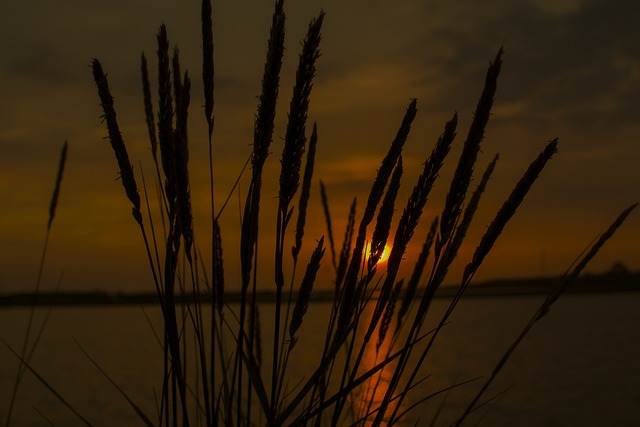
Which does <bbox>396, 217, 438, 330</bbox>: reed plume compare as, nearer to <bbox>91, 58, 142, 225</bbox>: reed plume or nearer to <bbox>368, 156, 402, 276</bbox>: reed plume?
<bbox>368, 156, 402, 276</bbox>: reed plume

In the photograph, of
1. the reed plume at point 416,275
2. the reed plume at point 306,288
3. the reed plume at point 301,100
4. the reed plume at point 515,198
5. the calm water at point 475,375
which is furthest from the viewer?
the calm water at point 475,375

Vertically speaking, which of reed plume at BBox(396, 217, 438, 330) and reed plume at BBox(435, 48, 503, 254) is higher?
reed plume at BBox(435, 48, 503, 254)

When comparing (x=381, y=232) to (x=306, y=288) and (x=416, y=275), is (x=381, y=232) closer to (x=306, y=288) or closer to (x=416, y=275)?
(x=306, y=288)

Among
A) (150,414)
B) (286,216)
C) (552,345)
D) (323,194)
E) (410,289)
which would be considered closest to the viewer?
(286,216)

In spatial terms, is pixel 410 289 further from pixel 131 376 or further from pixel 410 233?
pixel 131 376

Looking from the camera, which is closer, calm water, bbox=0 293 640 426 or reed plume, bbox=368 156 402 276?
reed plume, bbox=368 156 402 276

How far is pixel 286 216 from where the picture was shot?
1762 millimetres

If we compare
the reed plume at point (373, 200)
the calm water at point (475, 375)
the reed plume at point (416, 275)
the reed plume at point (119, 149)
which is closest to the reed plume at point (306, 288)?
the reed plume at point (373, 200)

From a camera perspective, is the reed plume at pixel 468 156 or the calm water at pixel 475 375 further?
the calm water at pixel 475 375

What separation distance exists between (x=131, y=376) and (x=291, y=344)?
49.9 ft

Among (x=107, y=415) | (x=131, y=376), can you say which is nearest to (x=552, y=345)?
(x=131, y=376)

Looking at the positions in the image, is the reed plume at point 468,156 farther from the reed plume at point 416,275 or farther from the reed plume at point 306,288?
the reed plume at point 416,275

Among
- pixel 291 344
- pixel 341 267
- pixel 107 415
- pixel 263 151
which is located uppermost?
pixel 263 151

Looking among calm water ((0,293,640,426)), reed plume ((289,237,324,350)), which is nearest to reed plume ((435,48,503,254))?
reed plume ((289,237,324,350))
